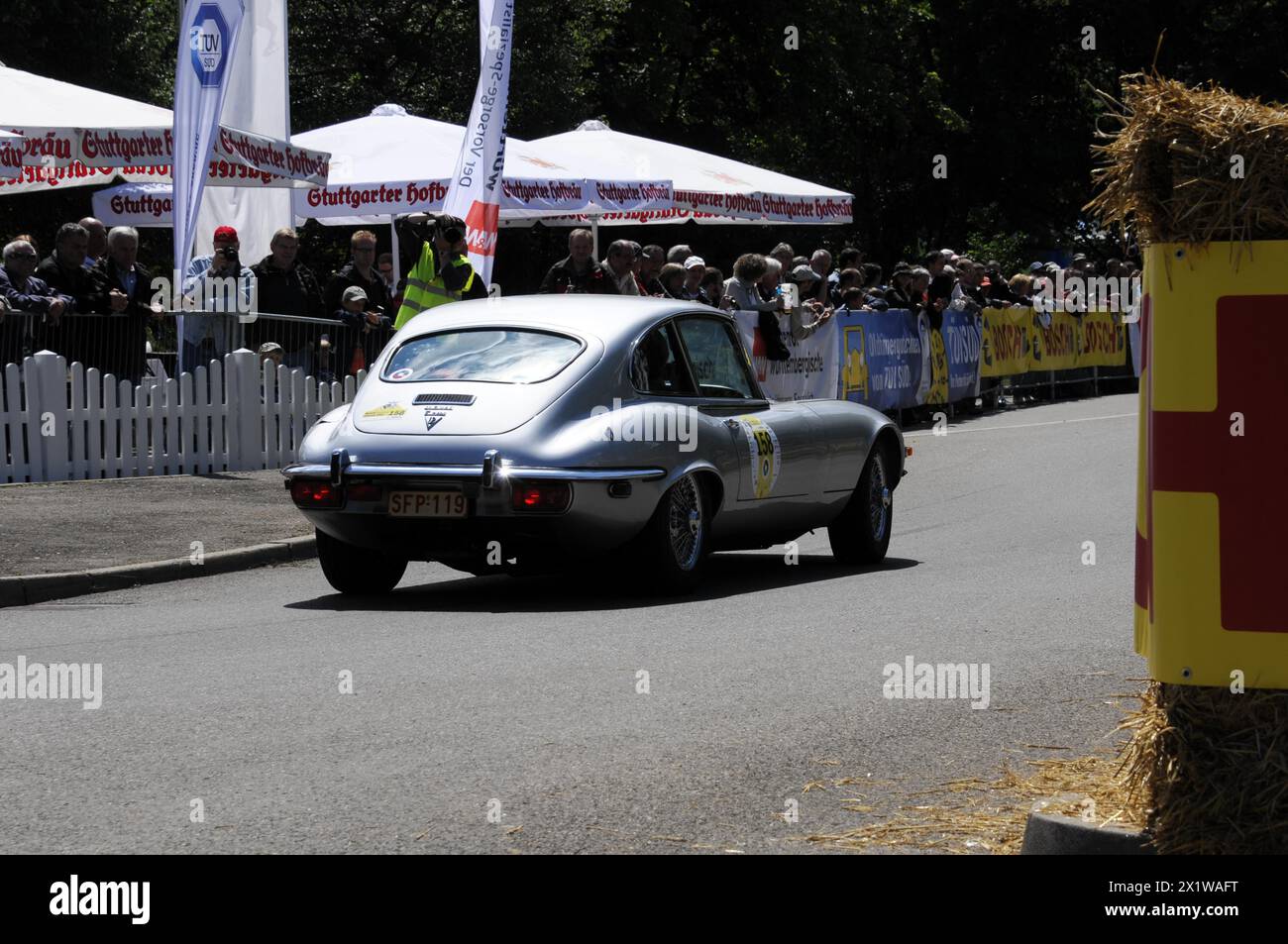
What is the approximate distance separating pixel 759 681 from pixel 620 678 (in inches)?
21.4

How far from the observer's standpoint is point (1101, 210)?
473cm

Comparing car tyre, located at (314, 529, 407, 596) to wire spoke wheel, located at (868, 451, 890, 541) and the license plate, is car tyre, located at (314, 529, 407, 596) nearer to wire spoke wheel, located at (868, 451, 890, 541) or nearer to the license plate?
the license plate

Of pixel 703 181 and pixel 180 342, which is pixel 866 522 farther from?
pixel 703 181

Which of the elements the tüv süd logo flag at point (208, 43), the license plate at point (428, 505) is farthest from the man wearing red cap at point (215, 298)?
the license plate at point (428, 505)

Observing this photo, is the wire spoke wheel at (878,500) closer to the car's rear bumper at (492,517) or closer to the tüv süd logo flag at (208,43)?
the car's rear bumper at (492,517)

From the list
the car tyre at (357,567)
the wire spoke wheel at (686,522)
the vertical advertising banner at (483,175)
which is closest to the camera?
the wire spoke wheel at (686,522)

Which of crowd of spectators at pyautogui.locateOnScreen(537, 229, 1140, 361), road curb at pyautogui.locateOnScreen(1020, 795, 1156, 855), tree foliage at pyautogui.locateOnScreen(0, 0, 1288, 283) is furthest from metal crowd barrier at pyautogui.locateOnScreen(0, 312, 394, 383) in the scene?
tree foliage at pyautogui.locateOnScreen(0, 0, 1288, 283)

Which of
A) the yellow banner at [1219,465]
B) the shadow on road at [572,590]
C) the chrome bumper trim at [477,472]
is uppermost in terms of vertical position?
the yellow banner at [1219,465]

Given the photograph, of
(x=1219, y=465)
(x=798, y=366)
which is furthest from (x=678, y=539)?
(x=798, y=366)

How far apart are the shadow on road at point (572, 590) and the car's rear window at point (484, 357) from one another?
112 centimetres

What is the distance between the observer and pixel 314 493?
1034 centimetres

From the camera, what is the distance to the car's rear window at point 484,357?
10.6 meters
